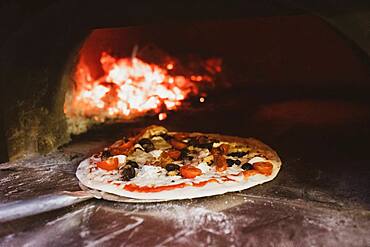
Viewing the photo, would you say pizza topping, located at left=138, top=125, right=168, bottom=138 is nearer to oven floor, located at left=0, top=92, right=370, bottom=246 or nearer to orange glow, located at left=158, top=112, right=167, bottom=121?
oven floor, located at left=0, top=92, right=370, bottom=246

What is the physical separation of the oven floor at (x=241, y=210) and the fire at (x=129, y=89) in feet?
3.56

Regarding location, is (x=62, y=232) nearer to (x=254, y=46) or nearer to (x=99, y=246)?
(x=99, y=246)

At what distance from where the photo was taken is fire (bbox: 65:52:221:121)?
16.7 ft

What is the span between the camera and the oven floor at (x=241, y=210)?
225 centimetres

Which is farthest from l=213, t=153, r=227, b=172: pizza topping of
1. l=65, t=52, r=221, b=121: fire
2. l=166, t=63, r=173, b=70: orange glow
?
l=166, t=63, r=173, b=70: orange glow

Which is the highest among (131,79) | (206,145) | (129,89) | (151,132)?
(131,79)

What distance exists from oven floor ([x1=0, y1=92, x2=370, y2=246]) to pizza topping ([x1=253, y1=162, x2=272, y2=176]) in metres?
0.08

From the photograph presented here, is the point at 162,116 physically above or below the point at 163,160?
above

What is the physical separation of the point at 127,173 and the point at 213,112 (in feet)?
8.47

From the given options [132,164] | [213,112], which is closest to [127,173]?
[132,164]

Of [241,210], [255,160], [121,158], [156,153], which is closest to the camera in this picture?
[241,210]

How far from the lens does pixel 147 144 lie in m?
3.55

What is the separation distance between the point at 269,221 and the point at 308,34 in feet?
14.3

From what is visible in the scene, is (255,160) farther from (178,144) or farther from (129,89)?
(129,89)
